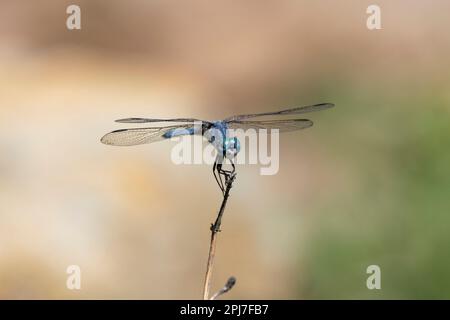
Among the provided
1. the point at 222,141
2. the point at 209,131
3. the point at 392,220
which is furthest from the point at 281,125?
the point at 392,220

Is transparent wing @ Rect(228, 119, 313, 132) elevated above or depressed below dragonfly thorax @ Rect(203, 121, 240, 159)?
above

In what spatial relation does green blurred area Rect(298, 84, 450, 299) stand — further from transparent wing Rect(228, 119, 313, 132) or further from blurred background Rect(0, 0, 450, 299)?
transparent wing Rect(228, 119, 313, 132)

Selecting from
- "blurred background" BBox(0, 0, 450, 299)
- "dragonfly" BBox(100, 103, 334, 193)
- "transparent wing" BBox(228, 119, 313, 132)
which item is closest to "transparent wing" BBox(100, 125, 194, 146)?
"dragonfly" BBox(100, 103, 334, 193)

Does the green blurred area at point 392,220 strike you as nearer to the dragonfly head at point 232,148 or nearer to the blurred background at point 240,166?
the blurred background at point 240,166

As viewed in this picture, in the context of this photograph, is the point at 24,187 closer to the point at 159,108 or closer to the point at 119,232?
the point at 119,232

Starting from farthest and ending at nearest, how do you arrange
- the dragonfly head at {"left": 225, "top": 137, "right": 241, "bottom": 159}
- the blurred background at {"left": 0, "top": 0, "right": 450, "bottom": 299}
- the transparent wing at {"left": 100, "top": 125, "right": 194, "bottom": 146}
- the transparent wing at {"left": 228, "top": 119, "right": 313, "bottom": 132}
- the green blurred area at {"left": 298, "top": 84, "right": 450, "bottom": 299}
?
the blurred background at {"left": 0, "top": 0, "right": 450, "bottom": 299}, the green blurred area at {"left": 298, "top": 84, "right": 450, "bottom": 299}, the transparent wing at {"left": 228, "top": 119, "right": 313, "bottom": 132}, the transparent wing at {"left": 100, "top": 125, "right": 194, "bottom": 146}, the dragonfly head at {"left": 225, "top": 137, "right": 241, "bottom": 159}

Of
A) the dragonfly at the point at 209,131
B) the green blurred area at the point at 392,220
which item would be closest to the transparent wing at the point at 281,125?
the dragonfly at the point at 209,131

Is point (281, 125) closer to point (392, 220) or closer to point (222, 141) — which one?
point (222, 141)
